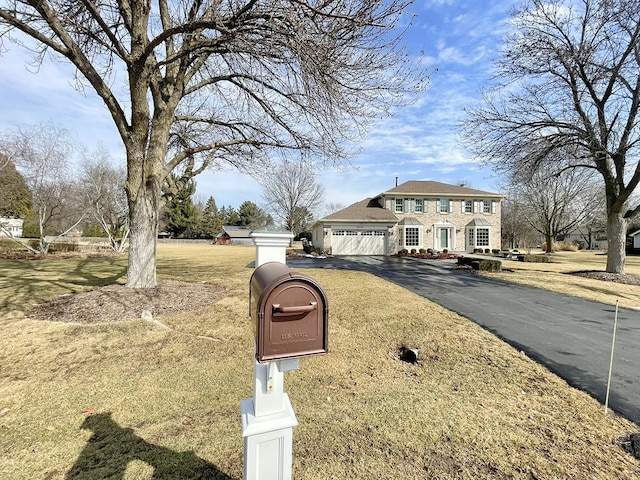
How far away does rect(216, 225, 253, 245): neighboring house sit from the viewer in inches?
2148

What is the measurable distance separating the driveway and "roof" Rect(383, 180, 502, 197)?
1842cm

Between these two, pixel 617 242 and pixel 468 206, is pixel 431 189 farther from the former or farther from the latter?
pixel 617 242

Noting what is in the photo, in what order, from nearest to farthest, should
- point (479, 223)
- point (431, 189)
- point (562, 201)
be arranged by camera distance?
point (562, 201) → point (479, 223) → point (431, 189)

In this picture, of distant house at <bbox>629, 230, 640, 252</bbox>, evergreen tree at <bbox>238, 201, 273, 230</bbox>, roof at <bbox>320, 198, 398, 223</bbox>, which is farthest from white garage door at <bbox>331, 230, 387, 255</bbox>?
evergreen tree at <bbox>238, 201, 273, 230</bbox>

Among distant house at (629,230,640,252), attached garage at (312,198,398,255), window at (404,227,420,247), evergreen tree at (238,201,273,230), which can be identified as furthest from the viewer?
evergreen tree at (238,201,273,230)

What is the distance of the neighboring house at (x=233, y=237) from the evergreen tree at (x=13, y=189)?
31249 millimetres

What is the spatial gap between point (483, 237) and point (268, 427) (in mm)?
29952

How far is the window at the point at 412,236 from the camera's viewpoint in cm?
2600

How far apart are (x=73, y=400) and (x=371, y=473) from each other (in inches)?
122

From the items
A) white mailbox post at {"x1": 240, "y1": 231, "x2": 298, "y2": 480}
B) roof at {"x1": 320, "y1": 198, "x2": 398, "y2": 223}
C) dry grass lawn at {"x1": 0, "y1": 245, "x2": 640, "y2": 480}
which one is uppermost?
roof at {"x1": 320, "y1": 198, "x2": 398, "y2": 223}

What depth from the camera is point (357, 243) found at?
83.1 feet

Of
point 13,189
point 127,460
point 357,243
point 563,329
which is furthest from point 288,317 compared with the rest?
point 13,189

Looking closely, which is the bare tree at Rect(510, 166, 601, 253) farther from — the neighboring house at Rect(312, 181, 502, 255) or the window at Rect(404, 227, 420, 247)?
the window at Rect(404, 227, 420, 247)

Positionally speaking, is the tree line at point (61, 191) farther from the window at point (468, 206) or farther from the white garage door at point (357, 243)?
the window at point (468, 206)
